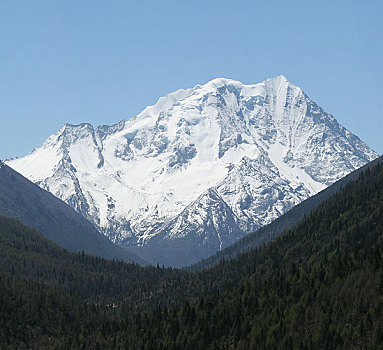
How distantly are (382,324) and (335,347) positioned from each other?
1387 cm

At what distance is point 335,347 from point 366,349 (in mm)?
9413

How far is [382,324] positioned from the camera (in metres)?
199

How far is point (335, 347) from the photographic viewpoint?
196m

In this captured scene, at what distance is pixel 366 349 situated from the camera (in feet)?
621

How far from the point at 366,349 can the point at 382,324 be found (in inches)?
493
